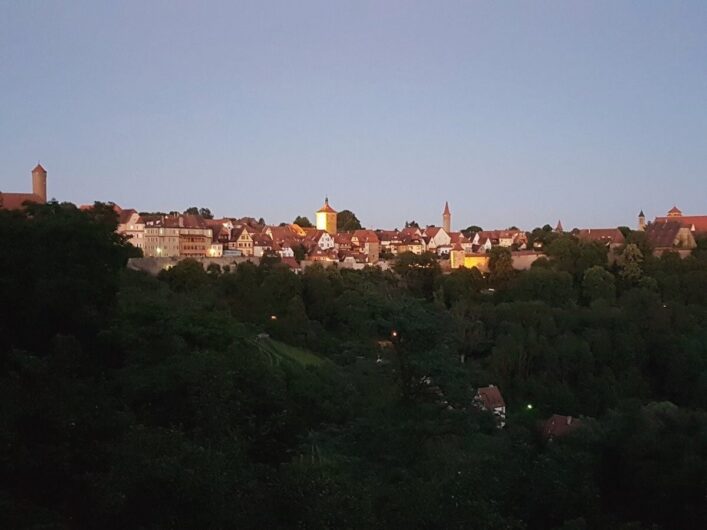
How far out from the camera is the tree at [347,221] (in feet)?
278

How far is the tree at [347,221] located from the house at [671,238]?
3879cm

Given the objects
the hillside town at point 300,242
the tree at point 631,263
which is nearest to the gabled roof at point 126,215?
the hillside town at point 300,242

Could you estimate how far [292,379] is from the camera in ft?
51.0

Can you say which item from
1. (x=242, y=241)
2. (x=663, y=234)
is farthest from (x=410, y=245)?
(x=663, y=234)

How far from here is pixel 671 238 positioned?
51.5 metres

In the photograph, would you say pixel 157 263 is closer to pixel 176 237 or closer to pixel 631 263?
pixel 176 237

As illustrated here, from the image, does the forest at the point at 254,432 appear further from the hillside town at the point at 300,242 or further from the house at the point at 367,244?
the house at the point at 367,244

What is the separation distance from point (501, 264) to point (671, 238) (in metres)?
14.2

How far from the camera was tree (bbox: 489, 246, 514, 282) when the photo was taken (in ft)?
151

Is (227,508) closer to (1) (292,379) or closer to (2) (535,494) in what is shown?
(2) (535,494)

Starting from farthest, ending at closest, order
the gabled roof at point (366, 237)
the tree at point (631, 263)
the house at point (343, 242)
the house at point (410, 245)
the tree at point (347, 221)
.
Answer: the tree at point (347, 221) < the house at point (410, 245) < the gabled roof at point (366, 237) < the house at point (343, 242) < the tree at point (631, 263)

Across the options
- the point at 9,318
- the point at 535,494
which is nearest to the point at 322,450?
the point at 535,494

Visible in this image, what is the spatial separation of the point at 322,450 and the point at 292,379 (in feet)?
17.8

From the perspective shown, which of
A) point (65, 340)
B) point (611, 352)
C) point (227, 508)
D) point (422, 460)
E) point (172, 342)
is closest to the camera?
point (227, 508)
